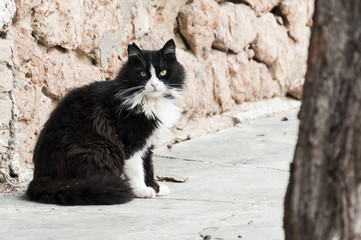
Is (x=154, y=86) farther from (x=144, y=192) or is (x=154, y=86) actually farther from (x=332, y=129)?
(x=332, y=129)

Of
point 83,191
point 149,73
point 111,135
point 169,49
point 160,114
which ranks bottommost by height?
point 83,191

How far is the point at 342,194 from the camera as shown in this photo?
1479mm

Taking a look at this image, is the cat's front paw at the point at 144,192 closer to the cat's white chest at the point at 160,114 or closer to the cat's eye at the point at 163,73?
the cat's white chest at the point at 160,114

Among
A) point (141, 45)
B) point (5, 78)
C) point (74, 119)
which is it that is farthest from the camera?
point (141, 45)

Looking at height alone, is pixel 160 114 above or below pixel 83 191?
above

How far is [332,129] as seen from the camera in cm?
147

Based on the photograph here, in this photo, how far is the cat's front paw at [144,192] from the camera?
3.52 m

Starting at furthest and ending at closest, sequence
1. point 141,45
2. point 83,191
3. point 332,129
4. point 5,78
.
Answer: point 141,45 < point 5,78 < point 83,191 < point 332,129

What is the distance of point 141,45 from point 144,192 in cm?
185

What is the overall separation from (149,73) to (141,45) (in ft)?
4.61

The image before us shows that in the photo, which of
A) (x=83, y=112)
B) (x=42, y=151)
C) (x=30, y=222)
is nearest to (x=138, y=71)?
(x=83, y=112)

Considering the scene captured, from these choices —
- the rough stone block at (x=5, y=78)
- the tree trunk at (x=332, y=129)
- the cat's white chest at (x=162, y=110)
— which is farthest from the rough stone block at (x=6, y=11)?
the tree trunk at (x=332, y=129)

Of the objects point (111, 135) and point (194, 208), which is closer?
point (194, 208)

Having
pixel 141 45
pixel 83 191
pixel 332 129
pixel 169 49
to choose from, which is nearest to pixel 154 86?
pixel 169 49
